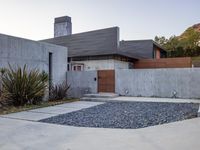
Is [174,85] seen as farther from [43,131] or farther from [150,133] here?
[43,131]

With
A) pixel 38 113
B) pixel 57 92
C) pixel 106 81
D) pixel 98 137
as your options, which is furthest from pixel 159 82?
pixel 98 137

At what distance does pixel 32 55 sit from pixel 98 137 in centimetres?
873

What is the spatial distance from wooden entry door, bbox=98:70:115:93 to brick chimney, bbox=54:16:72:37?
382 inches

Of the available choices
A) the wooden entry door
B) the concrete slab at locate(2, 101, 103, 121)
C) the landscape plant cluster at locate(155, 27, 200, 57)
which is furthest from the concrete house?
the landscape plant cluster at locate(155, 27, 200, 57)

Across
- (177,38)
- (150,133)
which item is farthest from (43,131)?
(177,38)

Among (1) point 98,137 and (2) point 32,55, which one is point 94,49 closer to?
(2) point 32,55

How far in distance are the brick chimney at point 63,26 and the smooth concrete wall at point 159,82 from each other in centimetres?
1039

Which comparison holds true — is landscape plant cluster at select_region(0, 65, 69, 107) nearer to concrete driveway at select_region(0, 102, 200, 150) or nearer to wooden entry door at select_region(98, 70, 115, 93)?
concrete driveway at select_region(0, 102, 200, 150)

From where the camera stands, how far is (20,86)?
1077 cm

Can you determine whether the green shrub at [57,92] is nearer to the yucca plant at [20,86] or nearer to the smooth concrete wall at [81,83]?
the smooth concrete wall at [81,83]

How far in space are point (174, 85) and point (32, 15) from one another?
9.80m

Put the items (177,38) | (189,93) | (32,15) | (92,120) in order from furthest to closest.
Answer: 1. (177,38)
2. (32,15)
3. (189,93)
4. (92,120)

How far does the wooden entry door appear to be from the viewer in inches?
593

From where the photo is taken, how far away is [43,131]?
589 cm
